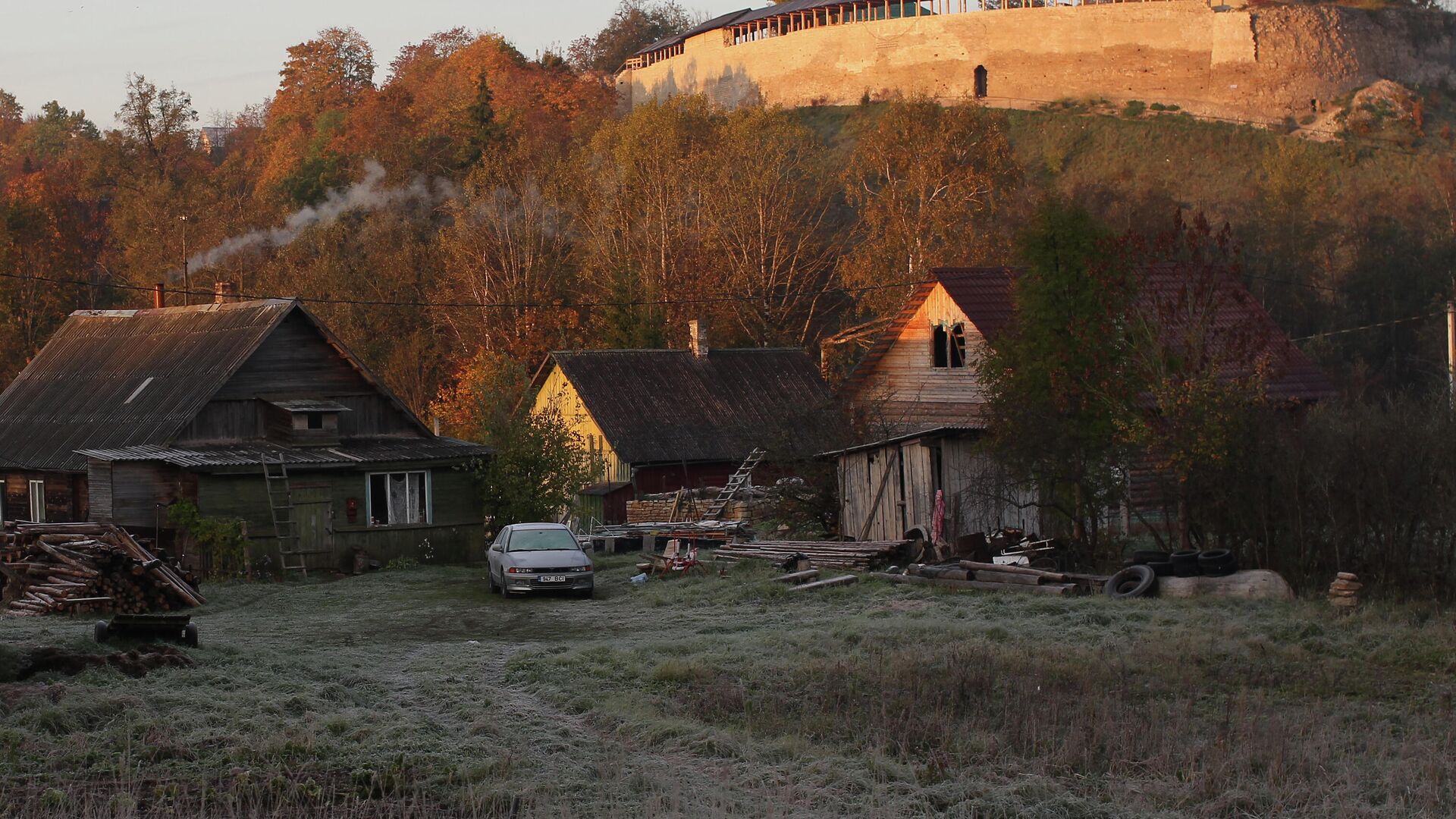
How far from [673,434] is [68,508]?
15193mm

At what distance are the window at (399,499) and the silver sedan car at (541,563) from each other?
5132mm

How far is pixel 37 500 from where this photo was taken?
103 feet

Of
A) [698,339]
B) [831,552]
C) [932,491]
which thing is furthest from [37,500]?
[932,491]

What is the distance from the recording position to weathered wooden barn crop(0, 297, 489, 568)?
2780 cm

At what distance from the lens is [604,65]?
400 ft

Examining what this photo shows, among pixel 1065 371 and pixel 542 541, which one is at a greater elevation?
pixel 1065 371

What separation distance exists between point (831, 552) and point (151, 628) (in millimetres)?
12457

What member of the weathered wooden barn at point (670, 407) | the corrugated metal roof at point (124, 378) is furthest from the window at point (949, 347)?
the corrugated metal roof at point (124, 378)

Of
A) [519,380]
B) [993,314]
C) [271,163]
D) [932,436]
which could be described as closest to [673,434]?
[519,380]

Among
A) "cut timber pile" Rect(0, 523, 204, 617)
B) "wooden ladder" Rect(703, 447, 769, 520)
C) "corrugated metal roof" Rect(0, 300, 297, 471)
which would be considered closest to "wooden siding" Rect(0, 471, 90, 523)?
"corrugated metal roof" Rect(0, 300, 297, 471)

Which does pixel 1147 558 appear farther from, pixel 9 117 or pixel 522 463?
pixel 9 117

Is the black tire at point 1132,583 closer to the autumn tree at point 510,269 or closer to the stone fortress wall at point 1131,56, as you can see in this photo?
the autumn tree at point 510,269

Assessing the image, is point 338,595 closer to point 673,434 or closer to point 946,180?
point 673,434

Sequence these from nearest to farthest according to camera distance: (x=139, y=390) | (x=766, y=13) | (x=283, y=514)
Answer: (x=283, y=514) → (x=139, y=390) → (x=766, y=13)
